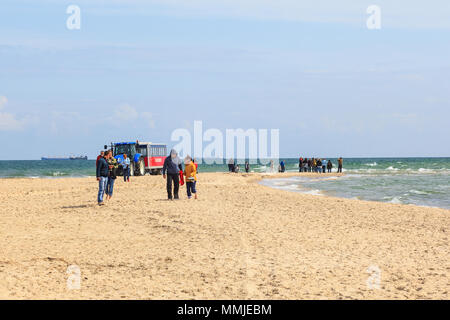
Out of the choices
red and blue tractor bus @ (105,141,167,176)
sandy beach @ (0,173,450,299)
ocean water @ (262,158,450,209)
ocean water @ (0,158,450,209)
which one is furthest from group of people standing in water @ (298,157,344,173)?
sandy beach @ (0,173,450,299)

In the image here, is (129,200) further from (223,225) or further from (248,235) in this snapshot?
(248,235)

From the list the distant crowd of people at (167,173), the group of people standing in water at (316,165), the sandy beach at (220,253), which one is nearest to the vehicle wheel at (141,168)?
the distant crowd of people at (167,173)

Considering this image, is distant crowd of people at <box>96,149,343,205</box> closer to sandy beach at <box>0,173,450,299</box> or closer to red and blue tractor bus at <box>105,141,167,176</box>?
sandy beach at <box>0,173,450,299</box>

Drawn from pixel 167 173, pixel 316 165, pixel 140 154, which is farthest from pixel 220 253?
pixel 316 165

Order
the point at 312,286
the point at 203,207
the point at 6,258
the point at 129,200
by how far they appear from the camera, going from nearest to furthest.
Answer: the point at 312,286
the point at 6,258
the point at 203,207
the point at 129,200

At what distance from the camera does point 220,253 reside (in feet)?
A: 29.9

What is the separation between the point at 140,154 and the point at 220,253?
96.3ft

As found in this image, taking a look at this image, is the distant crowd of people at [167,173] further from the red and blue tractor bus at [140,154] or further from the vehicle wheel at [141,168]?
the vehicle wheel at [141,168]

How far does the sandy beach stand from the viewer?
264 inches

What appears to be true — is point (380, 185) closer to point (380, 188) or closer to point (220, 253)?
point (380, 188)
